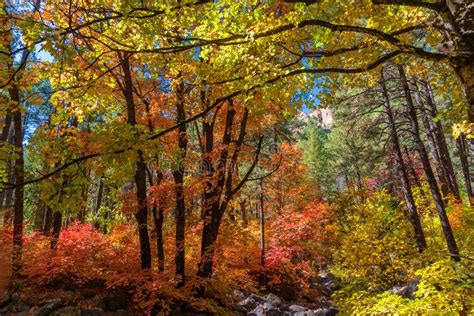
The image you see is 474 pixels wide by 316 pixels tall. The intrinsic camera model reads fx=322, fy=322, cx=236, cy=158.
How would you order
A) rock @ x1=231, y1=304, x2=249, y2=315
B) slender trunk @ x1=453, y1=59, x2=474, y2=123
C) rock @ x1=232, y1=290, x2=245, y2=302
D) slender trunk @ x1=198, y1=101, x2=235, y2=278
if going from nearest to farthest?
slender trunk @ x1=453, y1=59, x2=474, y2=123 < slender trunk @ x1=198, y1=101, x2=235, y2=278 < rock @ x1=231, y1=304, x2=249, y2=315 < rock @ x1=232, y1=290, x2=245, y2=302

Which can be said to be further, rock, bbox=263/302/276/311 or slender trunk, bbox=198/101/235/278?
rock, bbox=263/302/276/311

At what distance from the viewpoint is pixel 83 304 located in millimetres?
9688

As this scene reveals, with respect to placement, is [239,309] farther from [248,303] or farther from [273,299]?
[273,299]

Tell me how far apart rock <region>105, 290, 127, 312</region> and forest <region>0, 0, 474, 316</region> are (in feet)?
0.10

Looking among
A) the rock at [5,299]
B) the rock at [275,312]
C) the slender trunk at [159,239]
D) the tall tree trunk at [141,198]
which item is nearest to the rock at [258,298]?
the rock at [275,312]

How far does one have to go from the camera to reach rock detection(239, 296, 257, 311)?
44.7 ft

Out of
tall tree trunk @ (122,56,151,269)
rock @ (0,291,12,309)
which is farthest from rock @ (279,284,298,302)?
rock @ (0,291,12,309)

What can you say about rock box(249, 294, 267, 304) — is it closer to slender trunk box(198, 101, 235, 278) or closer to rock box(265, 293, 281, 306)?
rock box(265, 293, 281, 306)

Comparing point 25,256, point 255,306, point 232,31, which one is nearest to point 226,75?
point 232,31

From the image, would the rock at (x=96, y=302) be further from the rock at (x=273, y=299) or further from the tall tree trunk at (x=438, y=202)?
the tall tree trunk at (x=438, y=202)

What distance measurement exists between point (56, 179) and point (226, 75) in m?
3.01

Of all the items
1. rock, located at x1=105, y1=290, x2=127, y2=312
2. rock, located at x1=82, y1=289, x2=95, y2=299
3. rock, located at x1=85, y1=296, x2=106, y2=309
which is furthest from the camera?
rock, located at x1=82, y1=289, x2=95, y2=299

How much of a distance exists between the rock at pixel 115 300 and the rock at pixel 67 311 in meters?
0.88

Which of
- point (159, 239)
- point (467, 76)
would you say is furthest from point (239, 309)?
point (467, 76)
